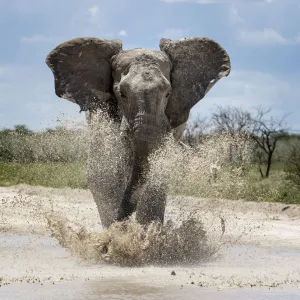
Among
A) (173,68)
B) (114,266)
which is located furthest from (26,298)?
(173,68)

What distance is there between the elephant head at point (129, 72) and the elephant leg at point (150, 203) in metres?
0.62

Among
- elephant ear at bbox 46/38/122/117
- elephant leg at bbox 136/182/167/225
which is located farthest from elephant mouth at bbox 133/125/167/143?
elephant ear at bbox 46/38/122/117

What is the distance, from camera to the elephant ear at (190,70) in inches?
376

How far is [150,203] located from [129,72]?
1.40 meters

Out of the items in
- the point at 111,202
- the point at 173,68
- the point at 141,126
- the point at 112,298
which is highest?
the point at 173,68

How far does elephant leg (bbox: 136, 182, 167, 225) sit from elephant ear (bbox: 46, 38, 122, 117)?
155 cm

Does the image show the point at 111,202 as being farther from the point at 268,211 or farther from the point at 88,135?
the point at 268,211

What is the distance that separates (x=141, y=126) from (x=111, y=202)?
1.03 meters

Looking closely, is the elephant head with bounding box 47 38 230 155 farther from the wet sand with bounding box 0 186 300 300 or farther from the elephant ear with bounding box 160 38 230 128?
the wet sand with bounding box 0 186 300 300

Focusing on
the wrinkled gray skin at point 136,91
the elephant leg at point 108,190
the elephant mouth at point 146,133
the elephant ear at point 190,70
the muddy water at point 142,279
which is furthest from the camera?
the elephant ear at point 190,70

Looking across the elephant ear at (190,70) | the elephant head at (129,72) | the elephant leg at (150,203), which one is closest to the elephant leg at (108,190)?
the elephant leg at (150,203)

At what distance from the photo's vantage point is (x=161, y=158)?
832 cm

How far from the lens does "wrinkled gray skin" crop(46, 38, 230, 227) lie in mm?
8414

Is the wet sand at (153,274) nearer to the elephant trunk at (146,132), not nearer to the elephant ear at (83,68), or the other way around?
the elephant trunk at (146,132)
